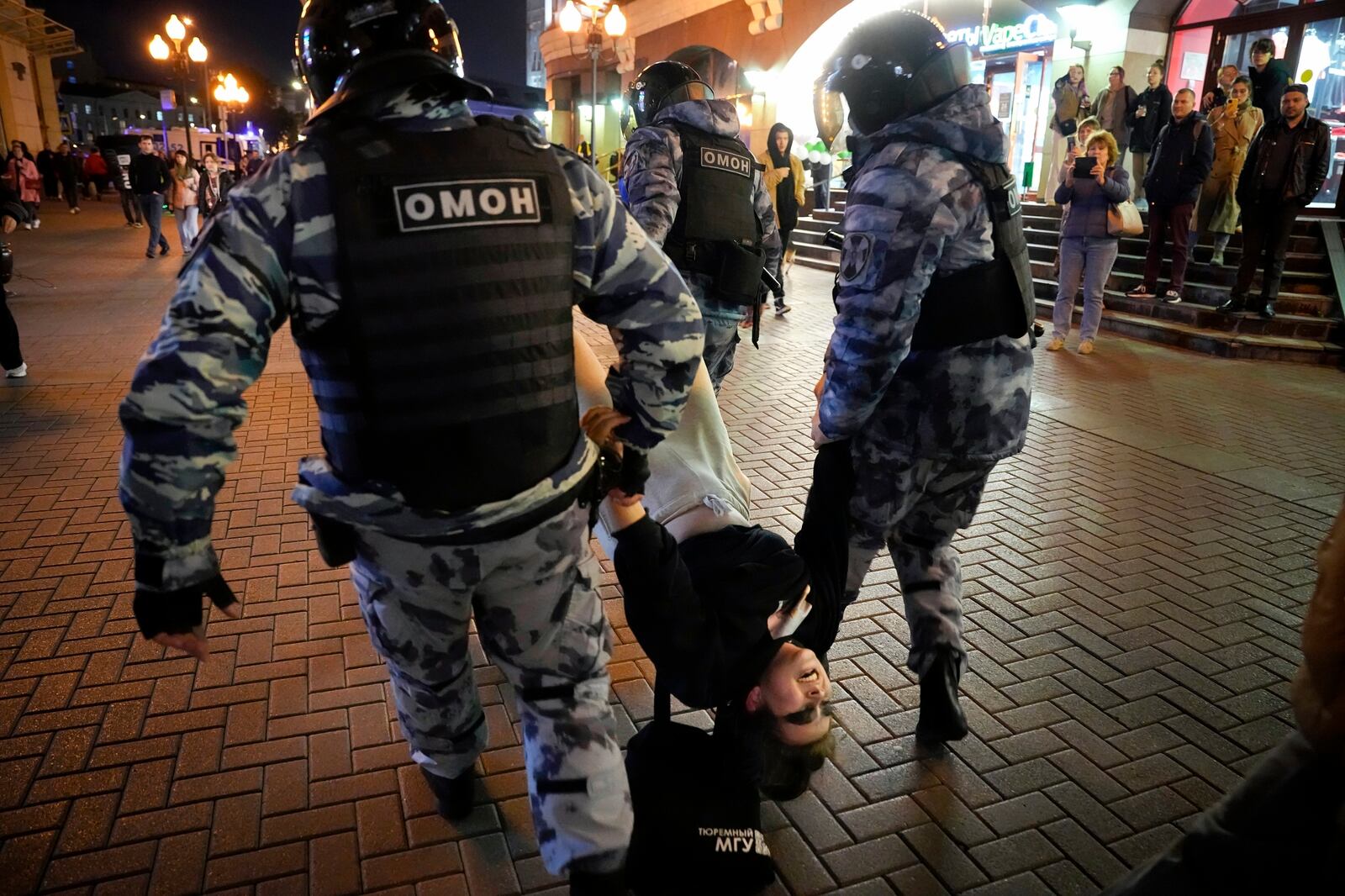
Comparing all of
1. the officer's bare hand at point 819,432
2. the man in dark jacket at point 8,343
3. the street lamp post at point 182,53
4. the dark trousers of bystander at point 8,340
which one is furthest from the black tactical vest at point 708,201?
the street lamp post at point 182,53

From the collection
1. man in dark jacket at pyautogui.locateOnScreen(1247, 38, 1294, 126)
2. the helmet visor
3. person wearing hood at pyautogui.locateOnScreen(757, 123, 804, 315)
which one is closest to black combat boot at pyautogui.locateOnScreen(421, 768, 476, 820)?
the helmet visor

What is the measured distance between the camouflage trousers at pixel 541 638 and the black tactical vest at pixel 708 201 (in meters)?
2.55

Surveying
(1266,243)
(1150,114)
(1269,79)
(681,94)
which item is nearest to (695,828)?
(681,94)

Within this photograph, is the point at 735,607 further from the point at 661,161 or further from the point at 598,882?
the point at 661,161

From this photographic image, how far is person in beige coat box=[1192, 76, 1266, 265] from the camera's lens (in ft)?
33.3

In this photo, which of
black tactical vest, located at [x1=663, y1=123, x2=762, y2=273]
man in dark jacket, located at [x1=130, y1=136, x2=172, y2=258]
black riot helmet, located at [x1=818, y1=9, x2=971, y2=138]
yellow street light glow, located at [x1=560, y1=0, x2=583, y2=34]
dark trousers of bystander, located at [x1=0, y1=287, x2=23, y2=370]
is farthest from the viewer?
yellow street light glow, located at [x1=560, y1=0, x2=583, y2=34]

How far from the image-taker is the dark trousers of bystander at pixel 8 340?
6.75m

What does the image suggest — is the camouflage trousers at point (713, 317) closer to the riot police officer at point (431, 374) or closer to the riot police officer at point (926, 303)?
the riot police officer at point (926, 303)

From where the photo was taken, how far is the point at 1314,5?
12.3 metres

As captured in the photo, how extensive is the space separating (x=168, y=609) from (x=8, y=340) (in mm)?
6550

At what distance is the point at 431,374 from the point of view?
1.82m

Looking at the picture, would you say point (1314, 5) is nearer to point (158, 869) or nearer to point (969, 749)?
point (969, 749)

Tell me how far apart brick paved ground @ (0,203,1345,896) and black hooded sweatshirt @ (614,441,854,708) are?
62 cm

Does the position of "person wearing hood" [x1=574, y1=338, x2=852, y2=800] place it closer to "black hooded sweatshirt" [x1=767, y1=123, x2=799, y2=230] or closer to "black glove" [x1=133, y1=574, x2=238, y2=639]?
"black glove" [x1=133, y1=574, x2=238, y2=639]
